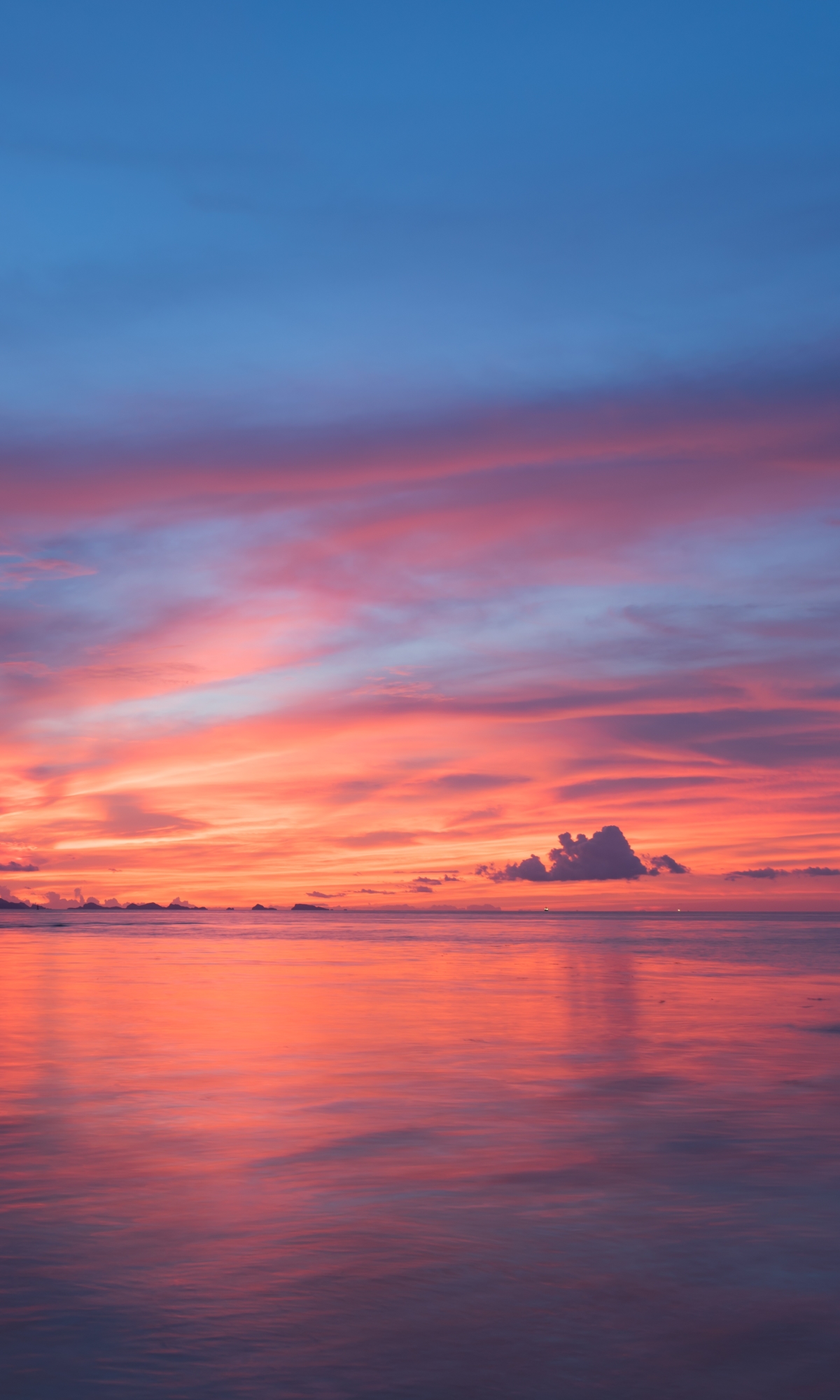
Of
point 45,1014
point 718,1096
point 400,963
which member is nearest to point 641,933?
point 400,963

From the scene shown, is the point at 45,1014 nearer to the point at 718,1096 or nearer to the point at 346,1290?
the point at 718,1096

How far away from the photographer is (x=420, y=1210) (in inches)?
364

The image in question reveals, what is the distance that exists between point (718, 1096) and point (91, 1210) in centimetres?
881

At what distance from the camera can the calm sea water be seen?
20.0 feet

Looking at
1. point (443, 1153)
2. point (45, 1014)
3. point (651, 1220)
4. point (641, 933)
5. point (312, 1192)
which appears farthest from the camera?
point (641, 933)

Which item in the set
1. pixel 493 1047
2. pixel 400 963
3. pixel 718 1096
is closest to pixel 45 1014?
pixel 493 1047

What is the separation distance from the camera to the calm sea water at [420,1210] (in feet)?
20.0

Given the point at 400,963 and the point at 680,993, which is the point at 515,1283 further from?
the point at 400,963

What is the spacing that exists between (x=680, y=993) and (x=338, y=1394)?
26.8 metres

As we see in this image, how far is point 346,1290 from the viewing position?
24.0ft

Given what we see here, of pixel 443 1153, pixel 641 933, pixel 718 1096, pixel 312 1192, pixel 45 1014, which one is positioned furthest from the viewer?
pixel 641 933

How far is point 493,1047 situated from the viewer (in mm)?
19641

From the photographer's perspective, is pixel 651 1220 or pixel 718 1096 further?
pixel 718 1096

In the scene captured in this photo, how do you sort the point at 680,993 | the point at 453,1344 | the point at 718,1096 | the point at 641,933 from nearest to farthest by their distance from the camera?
the point at 453,1344 < the point at 718,1096 < the point at 680,993 < the point at 641,933
